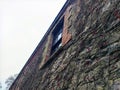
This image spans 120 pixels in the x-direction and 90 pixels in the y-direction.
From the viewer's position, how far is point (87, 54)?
311cm

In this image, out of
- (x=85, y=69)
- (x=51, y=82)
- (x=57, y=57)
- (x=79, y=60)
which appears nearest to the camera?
(x=85, y=69)

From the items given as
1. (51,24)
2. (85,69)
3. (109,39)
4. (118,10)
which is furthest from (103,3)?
(51,24)

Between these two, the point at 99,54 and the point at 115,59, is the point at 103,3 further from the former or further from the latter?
the point at 115,59

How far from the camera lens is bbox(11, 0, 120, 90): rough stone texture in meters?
2.46

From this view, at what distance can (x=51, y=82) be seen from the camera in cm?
422

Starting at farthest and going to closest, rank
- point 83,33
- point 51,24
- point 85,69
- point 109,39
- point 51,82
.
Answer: point 51,24 < point 51,82 < point 83,33 < point 85,69 < point 109,39

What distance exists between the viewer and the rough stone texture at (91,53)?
2.46m

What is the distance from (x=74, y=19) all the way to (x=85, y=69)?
2000 mm

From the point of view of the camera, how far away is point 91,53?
3.00 m

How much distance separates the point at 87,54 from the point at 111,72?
0.81m

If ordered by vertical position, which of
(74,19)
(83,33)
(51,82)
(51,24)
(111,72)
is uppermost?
(111,72)

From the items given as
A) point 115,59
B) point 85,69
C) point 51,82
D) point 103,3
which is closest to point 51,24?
point 51,82

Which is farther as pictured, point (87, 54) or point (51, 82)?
point (51, 82)

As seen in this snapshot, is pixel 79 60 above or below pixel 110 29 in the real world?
below
